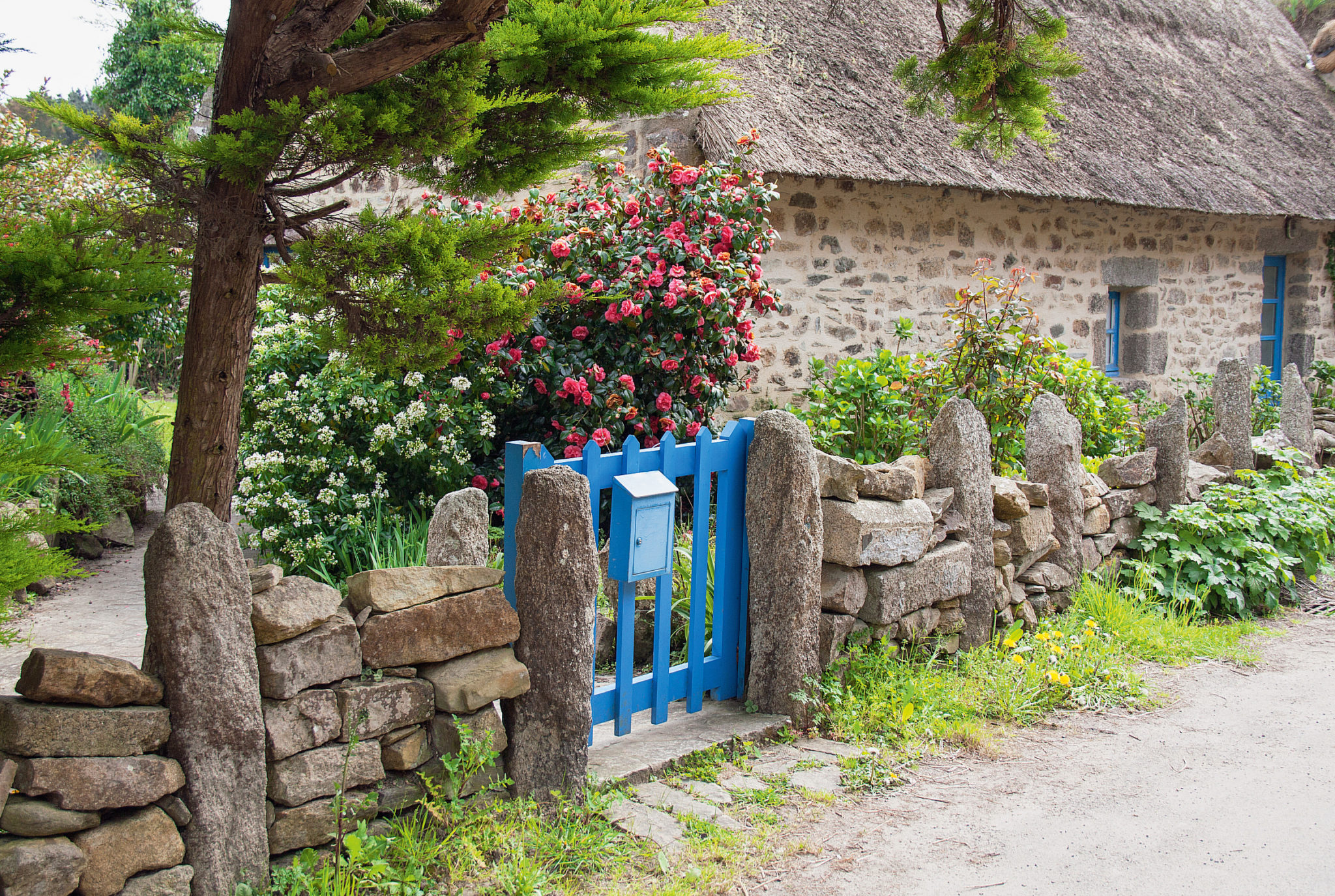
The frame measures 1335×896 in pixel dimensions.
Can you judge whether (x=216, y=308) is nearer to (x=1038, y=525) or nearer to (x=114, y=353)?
(x=114, y=353)

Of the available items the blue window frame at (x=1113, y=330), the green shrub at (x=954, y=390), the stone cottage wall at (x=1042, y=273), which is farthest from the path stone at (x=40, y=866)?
the blue window frame at (x=1113, y=330)

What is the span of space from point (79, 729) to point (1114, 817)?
112 inches

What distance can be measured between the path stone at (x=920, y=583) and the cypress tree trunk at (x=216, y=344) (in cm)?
234

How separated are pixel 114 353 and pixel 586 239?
127 inches

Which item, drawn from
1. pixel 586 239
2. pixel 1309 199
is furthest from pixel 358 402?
pixel 1309 199

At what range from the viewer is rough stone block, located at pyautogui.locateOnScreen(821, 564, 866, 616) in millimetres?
3600

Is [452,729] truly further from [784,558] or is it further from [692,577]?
[784,558]

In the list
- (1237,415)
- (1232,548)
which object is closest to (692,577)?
(1232,548)

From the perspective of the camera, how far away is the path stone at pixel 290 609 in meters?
2.17

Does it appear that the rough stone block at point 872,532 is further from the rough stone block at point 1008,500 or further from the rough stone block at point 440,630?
the rough stone block at point 440,630

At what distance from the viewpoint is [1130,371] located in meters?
9.61

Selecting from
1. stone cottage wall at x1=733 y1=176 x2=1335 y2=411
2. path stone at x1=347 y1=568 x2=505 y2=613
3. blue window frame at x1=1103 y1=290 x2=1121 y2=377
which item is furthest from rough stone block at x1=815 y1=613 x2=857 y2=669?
blue window frame at x1=1103 y1=290 x2=1121 y2=377

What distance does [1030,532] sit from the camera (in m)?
4.45

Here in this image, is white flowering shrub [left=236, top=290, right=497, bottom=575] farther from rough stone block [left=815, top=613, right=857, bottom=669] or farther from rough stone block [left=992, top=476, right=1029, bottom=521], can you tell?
rough stone block [left=992, top=476, right=1029, bottom=521]
